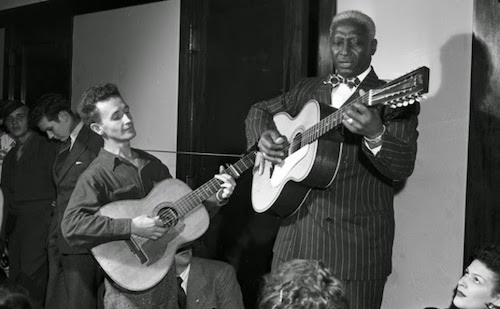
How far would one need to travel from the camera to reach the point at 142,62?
18.8 ft

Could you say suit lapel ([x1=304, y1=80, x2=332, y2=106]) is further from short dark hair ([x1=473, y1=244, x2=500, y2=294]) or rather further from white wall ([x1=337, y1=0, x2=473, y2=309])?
short dark hair ([x1=473, y1=244, x2=500, y2=294])

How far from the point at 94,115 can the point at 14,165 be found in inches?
84.8

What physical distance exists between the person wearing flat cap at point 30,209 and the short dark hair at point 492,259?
3.31 meters

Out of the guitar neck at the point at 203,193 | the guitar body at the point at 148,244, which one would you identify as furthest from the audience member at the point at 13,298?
the guitar neck at the point at 203,193

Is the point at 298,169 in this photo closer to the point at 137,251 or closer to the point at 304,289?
the point at 137,251

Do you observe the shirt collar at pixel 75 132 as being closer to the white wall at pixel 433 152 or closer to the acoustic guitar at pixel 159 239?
the acoustic guitar at pixel 159 239

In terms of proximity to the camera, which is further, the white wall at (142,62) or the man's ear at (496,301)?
the white wall at (142,62)

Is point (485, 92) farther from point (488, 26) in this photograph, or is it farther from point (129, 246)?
point (129, 246)

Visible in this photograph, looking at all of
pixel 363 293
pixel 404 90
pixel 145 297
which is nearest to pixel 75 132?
pixel 145 297

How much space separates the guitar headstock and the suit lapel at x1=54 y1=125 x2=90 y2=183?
234cm

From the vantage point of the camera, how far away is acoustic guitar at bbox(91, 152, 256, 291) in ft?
12.4

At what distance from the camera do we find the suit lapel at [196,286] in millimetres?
4227

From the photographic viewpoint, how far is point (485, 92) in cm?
369

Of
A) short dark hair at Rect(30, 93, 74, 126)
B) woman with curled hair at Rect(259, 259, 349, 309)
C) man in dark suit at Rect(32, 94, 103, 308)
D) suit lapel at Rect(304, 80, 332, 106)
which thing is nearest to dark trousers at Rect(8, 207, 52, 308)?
man in dark suit at Rect(32, 94, 103, 308)
